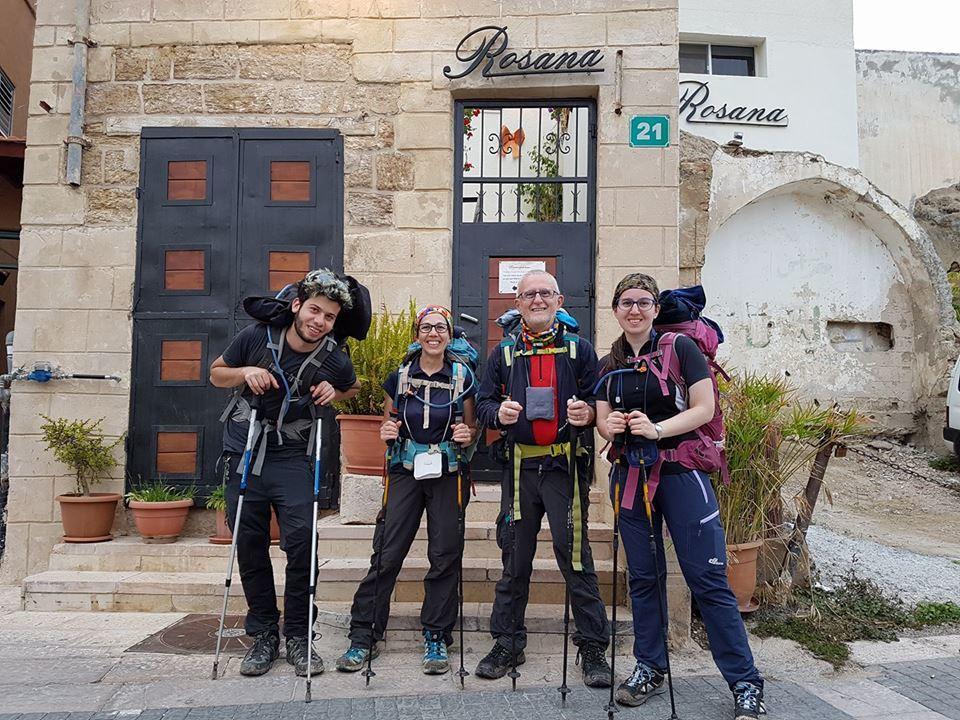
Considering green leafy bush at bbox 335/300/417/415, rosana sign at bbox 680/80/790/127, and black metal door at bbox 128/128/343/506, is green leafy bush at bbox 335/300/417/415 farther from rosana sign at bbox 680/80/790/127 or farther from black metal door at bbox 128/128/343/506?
rosana sign at bbox 680/80/790/127

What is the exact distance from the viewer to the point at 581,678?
3.62 meters

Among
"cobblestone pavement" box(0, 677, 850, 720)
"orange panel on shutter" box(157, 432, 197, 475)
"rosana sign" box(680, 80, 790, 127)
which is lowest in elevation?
"cobblestone pavement" box(0, 677, 850, 720)

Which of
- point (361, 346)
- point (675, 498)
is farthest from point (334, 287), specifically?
point (675, 498)

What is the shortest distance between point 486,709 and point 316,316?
6.63 ft

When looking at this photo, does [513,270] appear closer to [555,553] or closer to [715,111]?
[555,553]

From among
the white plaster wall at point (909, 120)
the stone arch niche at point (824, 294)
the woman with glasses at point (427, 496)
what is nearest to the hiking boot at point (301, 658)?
the woman with glasses at point (427, 496)

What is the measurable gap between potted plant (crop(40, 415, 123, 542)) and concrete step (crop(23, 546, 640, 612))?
1.11ft

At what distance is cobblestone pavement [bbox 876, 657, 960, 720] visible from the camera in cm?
331

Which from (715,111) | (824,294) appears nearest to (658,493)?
(824,294)

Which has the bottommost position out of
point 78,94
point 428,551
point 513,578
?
point 513,578

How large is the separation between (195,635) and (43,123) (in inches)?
166

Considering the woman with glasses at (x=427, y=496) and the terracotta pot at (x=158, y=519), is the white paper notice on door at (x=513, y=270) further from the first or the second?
the terracotta pot at (x=158, y=519)

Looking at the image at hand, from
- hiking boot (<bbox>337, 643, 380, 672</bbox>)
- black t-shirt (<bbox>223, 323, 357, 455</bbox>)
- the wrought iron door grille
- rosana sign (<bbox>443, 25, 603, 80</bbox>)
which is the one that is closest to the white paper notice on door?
the wrought iron door grille

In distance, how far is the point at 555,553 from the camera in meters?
3.63
